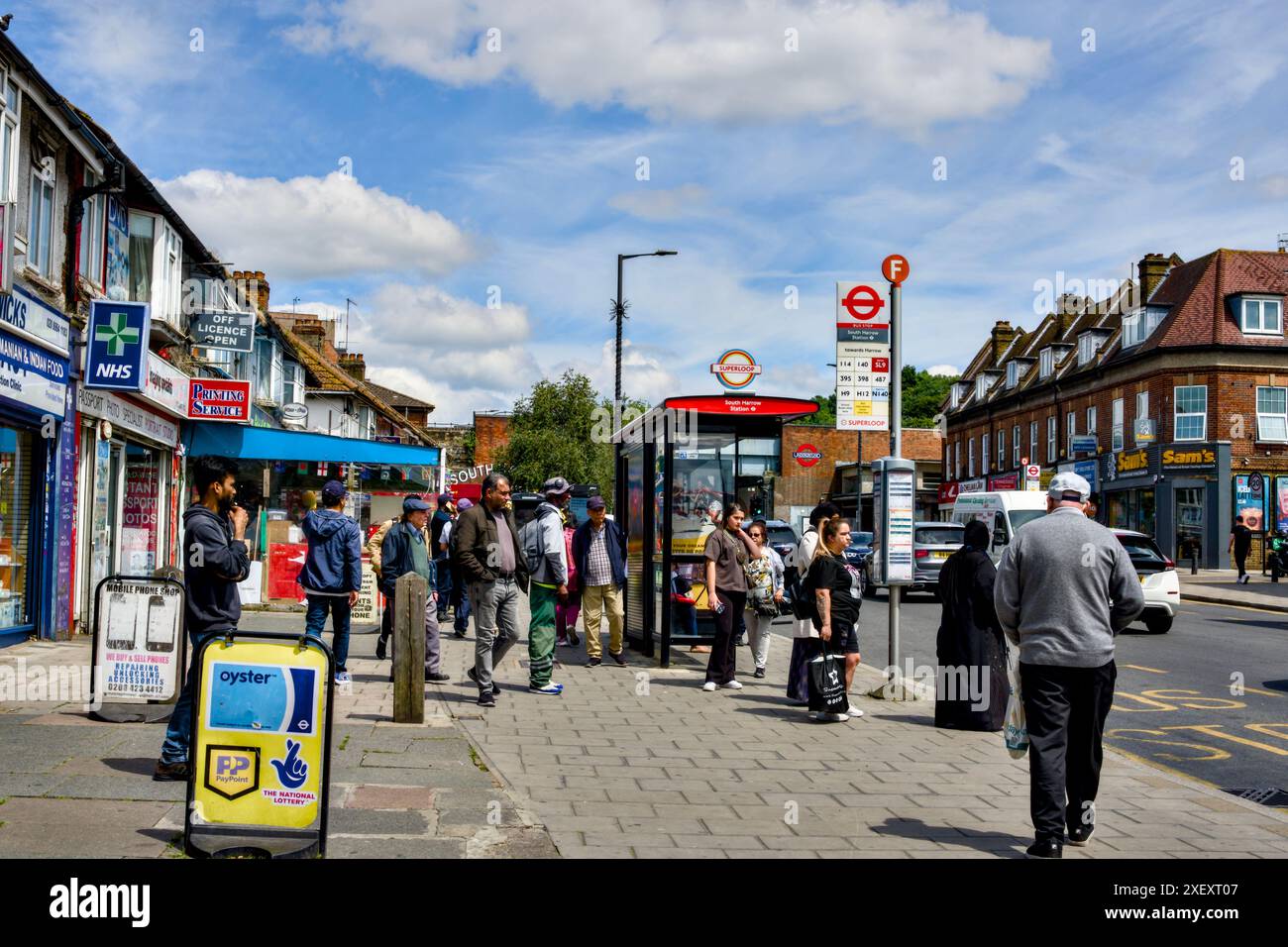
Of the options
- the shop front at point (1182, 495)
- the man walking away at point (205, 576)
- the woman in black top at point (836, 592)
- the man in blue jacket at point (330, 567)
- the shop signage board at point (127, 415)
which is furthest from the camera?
the shop front at point (1182, 495)

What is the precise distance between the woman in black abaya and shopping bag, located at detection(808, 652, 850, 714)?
0.77m

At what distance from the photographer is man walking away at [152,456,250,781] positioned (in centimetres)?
656

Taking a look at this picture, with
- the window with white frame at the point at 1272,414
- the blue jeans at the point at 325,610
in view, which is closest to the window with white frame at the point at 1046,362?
the window with white frame at the point at 1272,414

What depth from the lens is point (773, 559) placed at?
1331cm

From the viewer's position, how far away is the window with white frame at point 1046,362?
52.1m

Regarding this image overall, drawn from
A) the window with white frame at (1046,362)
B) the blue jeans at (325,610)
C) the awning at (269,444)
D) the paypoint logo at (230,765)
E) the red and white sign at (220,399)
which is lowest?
the paypoint logo at (230,765)

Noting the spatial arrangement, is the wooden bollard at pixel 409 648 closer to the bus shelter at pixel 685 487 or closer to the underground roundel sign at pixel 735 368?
the bus shelter at pixel 685 487

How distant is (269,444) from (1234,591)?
20854 millimetres

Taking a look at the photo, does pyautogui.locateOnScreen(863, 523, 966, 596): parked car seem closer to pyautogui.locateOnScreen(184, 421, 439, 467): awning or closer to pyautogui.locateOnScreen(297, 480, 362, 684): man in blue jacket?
pyautogui.locateOnScreen(184, 421, 439, 467): awning
